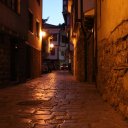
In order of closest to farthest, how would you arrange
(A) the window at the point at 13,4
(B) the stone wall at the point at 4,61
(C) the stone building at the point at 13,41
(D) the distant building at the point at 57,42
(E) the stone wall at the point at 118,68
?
(E) the stone wall at the point at 118,68, (B) the stone wall at the point at 4,61, (C) the stone building at the point at 13,41, (A) the window at the point at 13,4, (D) the distant building at the point at 57,42

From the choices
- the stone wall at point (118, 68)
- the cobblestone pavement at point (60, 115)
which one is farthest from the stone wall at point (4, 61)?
the stone wall at point (118, 68)

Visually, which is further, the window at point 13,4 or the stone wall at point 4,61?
the window at point 13,4

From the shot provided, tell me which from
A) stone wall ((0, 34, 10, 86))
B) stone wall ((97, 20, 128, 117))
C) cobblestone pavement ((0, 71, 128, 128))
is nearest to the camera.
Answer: cobblestone pavement ((0, 71, 128, 128))

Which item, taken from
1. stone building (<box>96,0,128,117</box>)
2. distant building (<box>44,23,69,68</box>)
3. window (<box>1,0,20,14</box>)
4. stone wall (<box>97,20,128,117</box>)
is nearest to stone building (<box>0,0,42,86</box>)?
window (<box>1,0,20,14</box>)

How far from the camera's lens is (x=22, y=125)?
6859 mm

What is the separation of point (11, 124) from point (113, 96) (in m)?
3.46

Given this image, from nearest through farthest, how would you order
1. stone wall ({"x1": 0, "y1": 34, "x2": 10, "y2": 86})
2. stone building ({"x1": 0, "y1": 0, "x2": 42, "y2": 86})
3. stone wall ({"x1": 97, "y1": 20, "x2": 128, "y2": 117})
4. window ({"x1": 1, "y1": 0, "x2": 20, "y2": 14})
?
stone wall ({"x1": 97, "y1": 20, "x2": 128, "y2": 117}) < stone wall ({"x1": 0, "y1": 34, "x2": 10, "y2": 86}) < stone building ({"x1": 0, "y1": 0, "x2": 42, "y2": 86}) < window ({"x1": 1, "y1": 0, "x2": 20, "y2": 14})

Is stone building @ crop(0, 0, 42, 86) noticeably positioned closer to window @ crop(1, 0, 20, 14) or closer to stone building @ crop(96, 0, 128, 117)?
window @ crop(1, 0, 20, 14)

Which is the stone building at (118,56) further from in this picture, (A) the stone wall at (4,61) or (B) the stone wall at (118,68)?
(A) the stone wall at (4,61)

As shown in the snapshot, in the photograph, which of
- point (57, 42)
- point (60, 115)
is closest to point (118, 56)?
point (60, 115)

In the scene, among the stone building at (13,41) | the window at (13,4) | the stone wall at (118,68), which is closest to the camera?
the stone wall at (118,68)

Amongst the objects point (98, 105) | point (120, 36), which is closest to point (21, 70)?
point (98, 105)

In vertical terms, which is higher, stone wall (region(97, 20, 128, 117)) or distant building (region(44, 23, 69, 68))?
distant building (region(44, 23, 69, 68))

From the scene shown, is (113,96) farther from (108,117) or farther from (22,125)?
(22,125)
